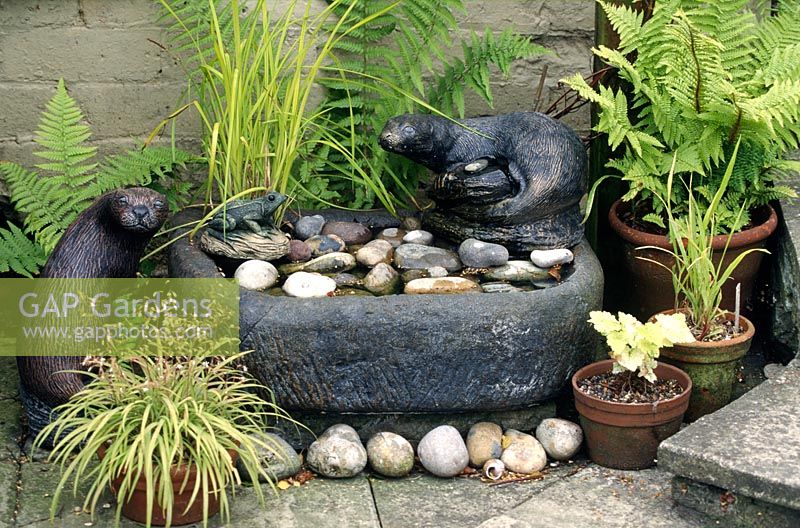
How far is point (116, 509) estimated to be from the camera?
3246mm

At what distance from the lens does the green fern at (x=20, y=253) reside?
4.11 m

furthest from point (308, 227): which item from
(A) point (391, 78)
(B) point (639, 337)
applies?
(B) point (639, 337)

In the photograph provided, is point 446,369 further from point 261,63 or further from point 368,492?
point 261,63

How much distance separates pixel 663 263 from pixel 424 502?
57.7 inches

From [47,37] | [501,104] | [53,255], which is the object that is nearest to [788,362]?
[501,104]

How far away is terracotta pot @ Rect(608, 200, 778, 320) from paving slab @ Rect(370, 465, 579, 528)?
0.96 meters

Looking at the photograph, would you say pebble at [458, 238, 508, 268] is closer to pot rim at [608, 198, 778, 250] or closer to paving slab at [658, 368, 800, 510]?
pot rim at [608, 198, 778, 250]

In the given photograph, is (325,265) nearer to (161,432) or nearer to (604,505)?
(161,432)

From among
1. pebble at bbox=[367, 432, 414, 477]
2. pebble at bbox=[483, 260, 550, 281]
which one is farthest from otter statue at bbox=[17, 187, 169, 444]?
pebble at bbox=[483, 260, 550, 281]

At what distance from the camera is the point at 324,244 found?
416cm

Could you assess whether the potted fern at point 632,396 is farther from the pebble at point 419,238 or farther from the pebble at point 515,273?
the pebble at point 419,238

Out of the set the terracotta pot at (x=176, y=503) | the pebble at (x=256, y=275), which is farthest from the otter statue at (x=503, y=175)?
the terracotta pot at (x=176, y=503)

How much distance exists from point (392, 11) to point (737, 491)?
2613mm

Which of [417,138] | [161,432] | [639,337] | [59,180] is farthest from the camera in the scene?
[59,180]
